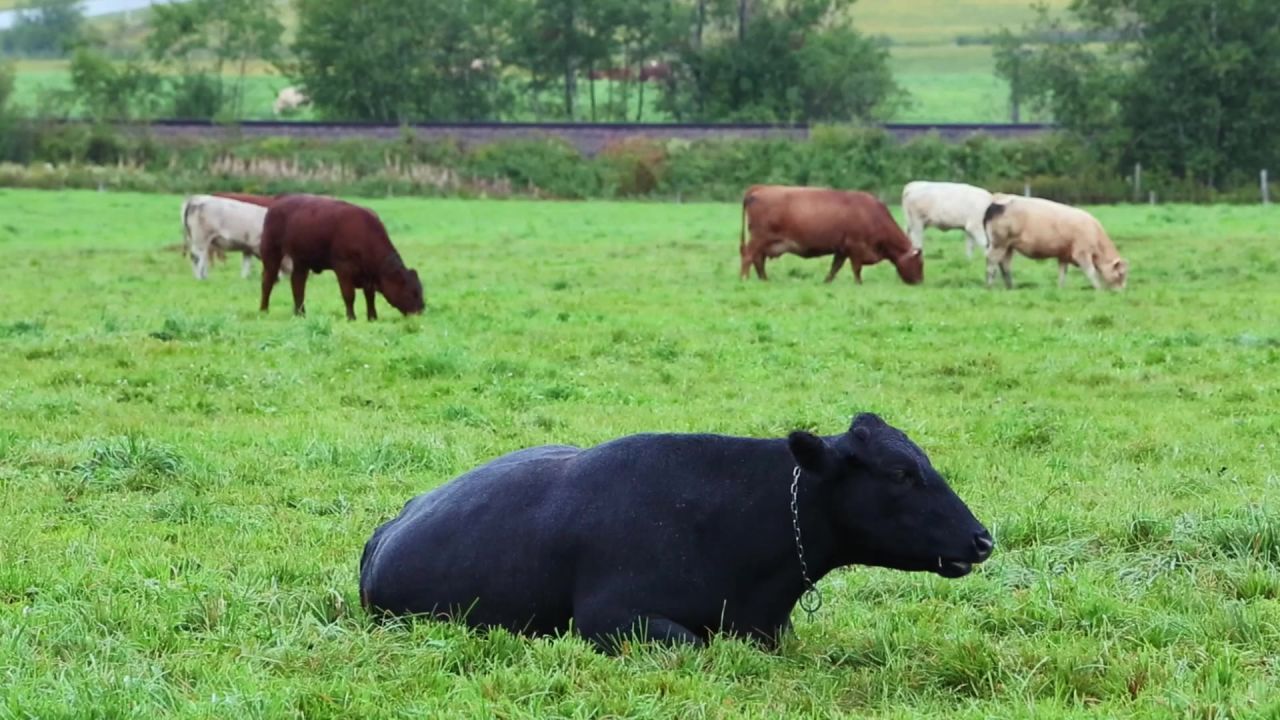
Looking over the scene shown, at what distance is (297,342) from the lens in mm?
16719

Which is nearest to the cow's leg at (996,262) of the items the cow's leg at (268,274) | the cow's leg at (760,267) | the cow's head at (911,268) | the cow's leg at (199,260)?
the cow's head at (911,268)

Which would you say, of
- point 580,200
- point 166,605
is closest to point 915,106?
point 580,200

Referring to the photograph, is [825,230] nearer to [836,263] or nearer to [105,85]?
[836,263]

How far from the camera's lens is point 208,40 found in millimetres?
103375

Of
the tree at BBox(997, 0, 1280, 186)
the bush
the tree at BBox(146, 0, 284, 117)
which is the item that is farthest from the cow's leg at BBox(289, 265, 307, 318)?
the tree at BBox(146, 0, 284, 117)

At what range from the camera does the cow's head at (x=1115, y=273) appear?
2452 centimetres

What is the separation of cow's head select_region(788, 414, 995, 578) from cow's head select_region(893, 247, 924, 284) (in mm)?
20973

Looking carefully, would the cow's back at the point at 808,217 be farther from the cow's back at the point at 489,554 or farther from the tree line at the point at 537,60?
the tree line at the point at 537,60

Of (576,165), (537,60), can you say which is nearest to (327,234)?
(576,165)

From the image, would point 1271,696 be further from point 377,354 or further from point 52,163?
point 52,163

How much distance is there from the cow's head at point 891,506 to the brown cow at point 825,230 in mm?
20863

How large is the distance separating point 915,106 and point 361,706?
113665 mm

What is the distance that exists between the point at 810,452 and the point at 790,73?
93.1 m

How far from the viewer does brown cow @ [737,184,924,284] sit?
2766cm
